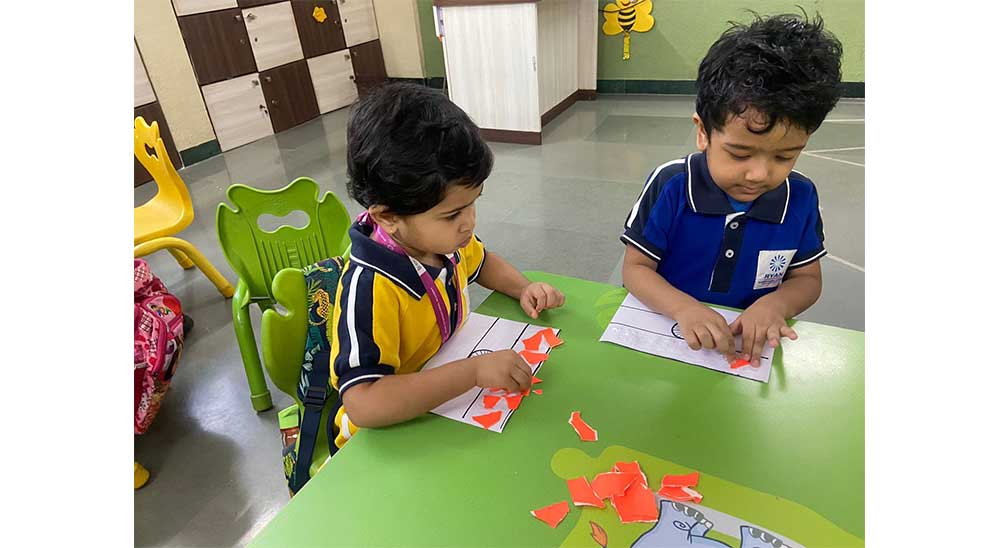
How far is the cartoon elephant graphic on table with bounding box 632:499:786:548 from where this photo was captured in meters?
0.56

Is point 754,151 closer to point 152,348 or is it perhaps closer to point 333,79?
point 152,348

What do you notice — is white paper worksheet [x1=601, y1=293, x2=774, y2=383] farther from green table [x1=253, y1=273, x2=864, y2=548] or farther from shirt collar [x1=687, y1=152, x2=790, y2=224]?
shirt collar [x1=687, y1=152, x2=790, y2=224]

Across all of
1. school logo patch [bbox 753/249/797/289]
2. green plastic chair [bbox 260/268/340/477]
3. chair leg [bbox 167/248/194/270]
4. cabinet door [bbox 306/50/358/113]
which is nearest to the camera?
green plastic chair [bbox 260/268/340/477]

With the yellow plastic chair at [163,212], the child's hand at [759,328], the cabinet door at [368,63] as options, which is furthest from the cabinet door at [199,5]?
the child's hand at [759,328]

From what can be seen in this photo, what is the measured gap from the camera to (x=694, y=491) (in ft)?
2.03

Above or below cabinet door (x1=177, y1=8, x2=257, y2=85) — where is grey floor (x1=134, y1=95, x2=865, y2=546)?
below

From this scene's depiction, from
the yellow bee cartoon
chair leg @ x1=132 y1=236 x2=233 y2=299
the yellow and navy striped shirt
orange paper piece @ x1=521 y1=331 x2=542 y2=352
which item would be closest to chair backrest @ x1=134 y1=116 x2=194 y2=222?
chair leg @ x1=132 y1=236 x2=233 y2=299

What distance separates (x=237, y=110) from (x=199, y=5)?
0.82m

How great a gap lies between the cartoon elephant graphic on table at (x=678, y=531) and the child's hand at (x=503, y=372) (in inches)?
9.9

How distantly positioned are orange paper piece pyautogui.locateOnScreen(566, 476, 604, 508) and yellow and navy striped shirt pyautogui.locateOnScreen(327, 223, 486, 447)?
0.32 metres

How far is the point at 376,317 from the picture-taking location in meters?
0.80

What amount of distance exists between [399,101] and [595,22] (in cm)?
460

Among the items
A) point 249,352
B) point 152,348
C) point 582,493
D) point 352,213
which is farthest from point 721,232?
point 352,213
